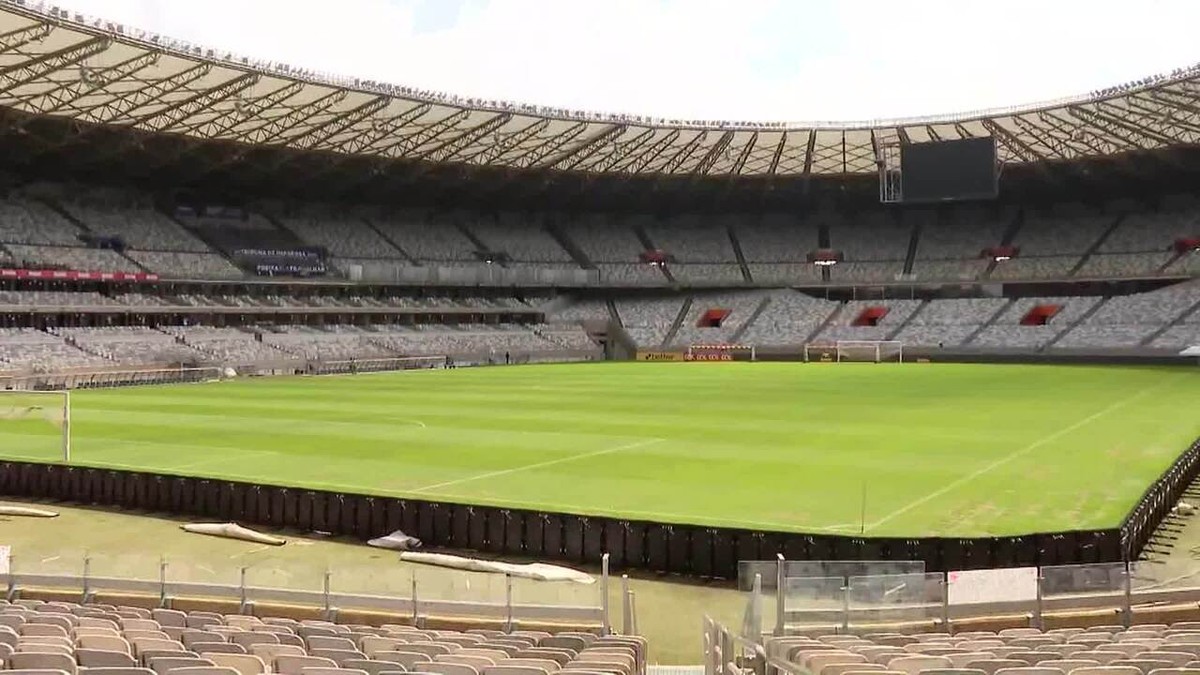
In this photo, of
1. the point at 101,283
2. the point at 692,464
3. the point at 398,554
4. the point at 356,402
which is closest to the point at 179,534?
the point at 398,554

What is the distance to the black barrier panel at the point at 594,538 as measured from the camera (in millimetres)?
19922

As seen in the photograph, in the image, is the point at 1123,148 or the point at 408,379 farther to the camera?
the point at 1123,148

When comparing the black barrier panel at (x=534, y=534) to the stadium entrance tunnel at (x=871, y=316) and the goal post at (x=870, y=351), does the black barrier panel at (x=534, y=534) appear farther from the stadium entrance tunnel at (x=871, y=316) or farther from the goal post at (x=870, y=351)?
the stadium entrance tunnel at (x=871, y=316)

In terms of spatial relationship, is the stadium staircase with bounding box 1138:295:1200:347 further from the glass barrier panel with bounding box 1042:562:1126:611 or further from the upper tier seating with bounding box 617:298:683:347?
the glass barrier panel with bounding box 1042:562:1126:611

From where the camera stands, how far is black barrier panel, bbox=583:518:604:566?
19922 millimetres

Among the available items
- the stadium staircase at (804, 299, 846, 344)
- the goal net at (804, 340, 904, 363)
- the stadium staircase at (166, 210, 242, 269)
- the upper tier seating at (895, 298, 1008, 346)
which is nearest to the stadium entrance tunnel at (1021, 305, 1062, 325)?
the upper tier seating at (895, 298, 1008, 346)

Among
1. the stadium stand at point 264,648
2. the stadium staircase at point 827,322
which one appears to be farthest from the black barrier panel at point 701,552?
the stadium staircase at point 827,322

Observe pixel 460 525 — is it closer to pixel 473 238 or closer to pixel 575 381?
pixel 575 381

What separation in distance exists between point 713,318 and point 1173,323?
39.0 metres

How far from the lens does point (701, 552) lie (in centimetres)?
1917

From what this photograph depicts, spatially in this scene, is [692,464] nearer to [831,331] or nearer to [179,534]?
[179,534]

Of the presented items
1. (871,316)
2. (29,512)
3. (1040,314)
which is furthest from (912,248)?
(29,512)

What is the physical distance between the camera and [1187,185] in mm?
85812

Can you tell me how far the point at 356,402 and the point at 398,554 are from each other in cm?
2623
